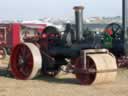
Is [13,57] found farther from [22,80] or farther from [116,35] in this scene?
[116,35]

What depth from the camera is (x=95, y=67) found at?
955 cm

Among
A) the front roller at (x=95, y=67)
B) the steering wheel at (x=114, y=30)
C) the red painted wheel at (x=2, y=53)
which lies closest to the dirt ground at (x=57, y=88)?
the front roller at (x=95, y=67)

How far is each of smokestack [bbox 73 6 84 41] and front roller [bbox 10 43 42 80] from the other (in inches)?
44.2

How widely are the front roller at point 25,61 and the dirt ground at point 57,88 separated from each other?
0.85 feet

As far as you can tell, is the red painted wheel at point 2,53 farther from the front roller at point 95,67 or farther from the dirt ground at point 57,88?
the front roller at point 95,67

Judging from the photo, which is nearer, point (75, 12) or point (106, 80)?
point (106, 80)

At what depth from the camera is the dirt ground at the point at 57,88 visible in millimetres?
8570

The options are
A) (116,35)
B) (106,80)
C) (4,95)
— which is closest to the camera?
(4,95)

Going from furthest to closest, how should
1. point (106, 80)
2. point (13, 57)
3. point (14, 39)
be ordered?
point (14, 39)
point (13, 57)
point (106, 80)

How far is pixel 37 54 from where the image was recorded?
10648 millimetres

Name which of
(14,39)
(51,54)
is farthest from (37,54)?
(14,39)

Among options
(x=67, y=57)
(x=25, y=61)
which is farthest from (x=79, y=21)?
(x=25, y=61)

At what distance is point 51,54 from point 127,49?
2.13 meters

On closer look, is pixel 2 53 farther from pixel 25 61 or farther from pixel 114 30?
pixel 25 61
